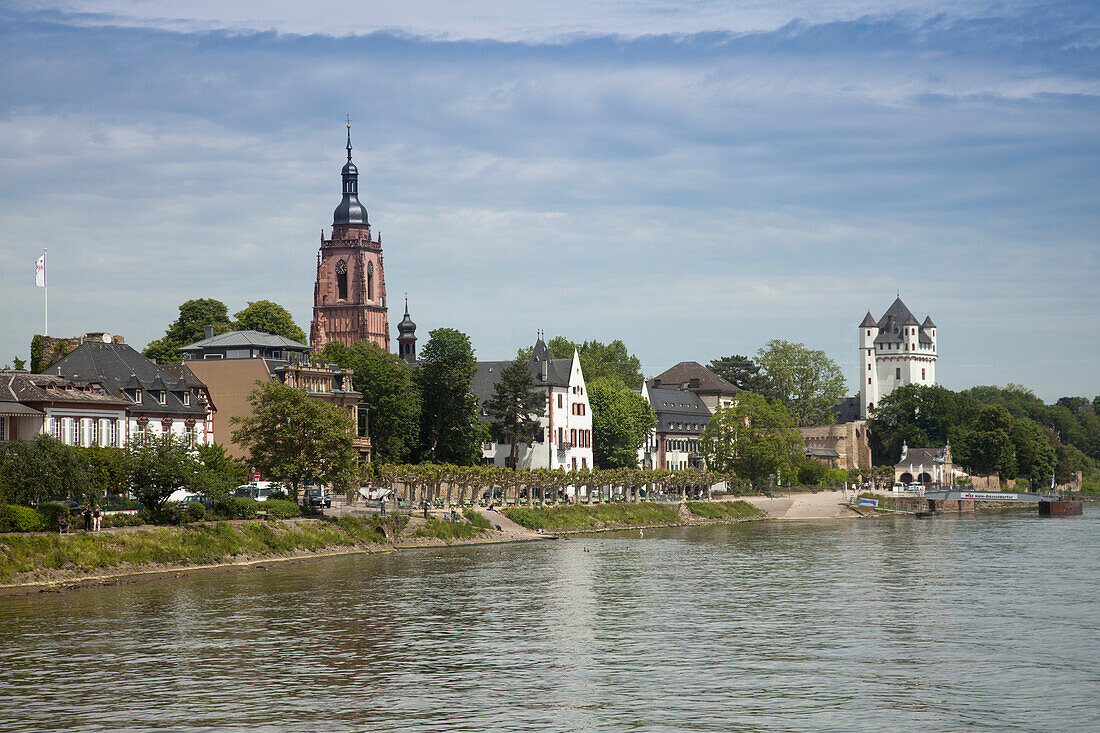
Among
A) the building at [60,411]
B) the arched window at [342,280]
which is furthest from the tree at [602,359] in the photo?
the building at [60,411]

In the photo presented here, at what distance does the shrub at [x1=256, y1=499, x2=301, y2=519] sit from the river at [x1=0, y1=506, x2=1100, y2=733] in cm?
604

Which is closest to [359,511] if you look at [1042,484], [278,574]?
[278,574]

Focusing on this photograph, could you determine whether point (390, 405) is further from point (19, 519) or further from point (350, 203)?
point (350, 203)

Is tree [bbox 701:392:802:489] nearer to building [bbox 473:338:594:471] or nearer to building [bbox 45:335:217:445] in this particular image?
building [bbox 473:338:594:471]

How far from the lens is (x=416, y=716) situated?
107 ft

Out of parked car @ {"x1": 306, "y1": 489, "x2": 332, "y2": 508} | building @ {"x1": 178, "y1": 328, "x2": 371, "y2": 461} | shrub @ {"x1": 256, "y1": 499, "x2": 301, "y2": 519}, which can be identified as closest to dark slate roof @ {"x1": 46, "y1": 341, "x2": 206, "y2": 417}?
building @ {"x1": 178, "y1": 328, "x2": 371, "y2": 461}

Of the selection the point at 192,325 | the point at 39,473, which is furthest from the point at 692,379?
the point at 39,473

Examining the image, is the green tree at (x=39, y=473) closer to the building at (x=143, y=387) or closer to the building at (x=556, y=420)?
the building at (x=143, y=387)

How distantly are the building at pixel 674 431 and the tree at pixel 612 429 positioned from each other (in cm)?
1400

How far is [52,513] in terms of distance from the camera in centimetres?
6262

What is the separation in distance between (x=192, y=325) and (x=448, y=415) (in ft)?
113

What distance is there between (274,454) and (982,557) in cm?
4502

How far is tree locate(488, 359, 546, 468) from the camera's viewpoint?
12312 cm

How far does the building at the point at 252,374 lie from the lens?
335ft
